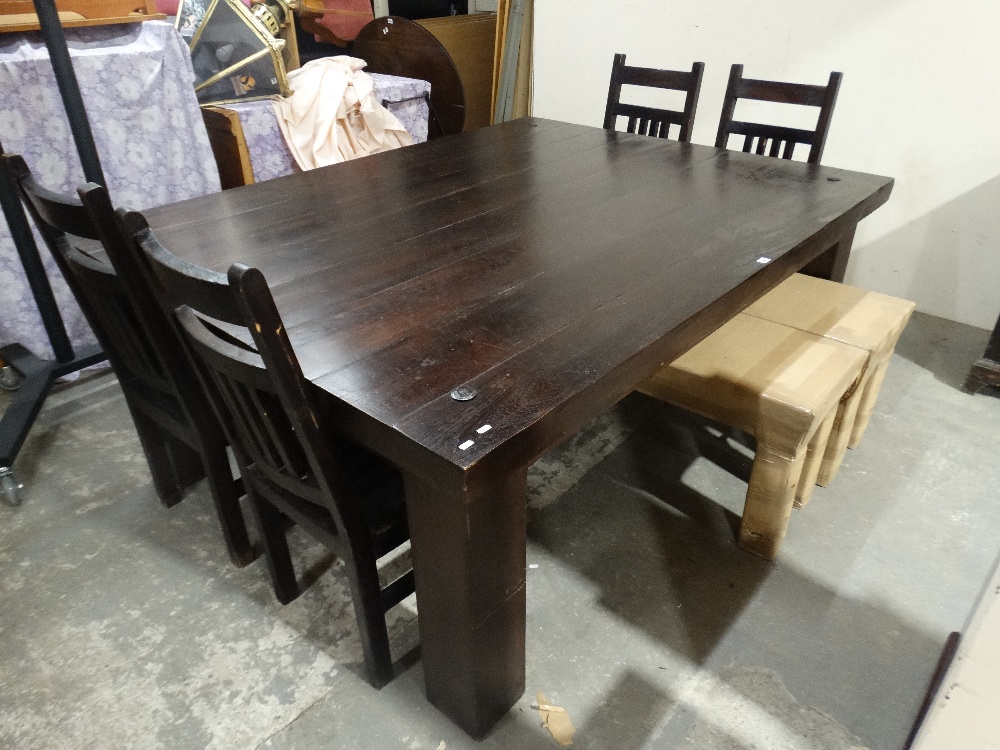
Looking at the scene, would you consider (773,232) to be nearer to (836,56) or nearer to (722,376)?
(722,376)

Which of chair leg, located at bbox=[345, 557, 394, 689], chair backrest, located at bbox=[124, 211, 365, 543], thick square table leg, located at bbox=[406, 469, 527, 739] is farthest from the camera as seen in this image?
chair leg, located at bbox=[345, 557, 394, 689]

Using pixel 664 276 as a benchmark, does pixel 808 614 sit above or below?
below

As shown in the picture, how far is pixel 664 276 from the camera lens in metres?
1.41

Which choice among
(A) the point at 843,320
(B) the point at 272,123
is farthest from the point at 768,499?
(B) the point at 272,123

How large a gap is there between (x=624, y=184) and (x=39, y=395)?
1.94 meters

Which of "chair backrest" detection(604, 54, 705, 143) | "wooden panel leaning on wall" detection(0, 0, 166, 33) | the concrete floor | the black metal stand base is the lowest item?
the concrete floor

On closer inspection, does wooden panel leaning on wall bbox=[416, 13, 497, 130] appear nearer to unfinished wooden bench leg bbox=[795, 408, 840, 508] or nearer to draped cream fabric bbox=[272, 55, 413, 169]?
draped cream fabric bbox=[272, 55, 413, 169]

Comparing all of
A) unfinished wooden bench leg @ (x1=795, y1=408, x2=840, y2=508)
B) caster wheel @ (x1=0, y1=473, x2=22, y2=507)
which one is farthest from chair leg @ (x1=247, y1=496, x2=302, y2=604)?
unfinished wooden bench leg @ (x1=795, y1=408, x2=840, y2=508)

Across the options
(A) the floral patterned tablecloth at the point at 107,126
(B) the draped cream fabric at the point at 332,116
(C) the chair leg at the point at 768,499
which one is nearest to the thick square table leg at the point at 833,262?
(C) the chair leg at the point at 768,499

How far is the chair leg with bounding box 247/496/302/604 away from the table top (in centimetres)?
48

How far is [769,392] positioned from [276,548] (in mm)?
1151

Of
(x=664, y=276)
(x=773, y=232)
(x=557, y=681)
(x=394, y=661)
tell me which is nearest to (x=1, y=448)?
(x=394, y=661)

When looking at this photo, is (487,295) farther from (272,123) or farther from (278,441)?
(272,123)

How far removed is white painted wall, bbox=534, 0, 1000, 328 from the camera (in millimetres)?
2574
